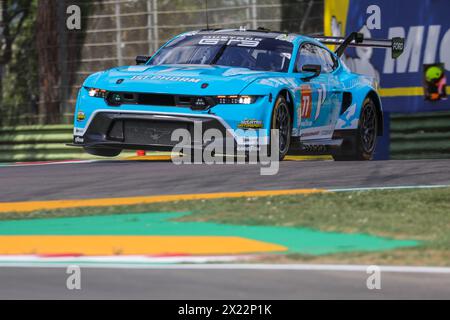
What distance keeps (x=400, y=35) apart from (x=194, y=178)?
7.11 metres

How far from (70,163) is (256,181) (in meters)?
3.78

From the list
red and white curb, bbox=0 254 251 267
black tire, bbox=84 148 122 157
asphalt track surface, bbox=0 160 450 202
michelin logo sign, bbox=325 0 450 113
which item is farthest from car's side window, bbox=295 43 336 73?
red and white curb, bbox=0 254 251 267

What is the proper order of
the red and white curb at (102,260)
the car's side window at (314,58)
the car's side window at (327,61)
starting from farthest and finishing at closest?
1. the car's side window at (327,61)
2. the car's side window at (314,58)
3. the red and white curb at (102,260)

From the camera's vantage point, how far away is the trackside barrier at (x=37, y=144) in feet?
68.7

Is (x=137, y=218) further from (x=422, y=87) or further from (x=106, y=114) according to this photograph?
(x=422, y=87)

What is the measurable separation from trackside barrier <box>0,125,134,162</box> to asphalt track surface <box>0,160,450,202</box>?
664 cm

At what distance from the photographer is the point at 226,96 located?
12.8 meters

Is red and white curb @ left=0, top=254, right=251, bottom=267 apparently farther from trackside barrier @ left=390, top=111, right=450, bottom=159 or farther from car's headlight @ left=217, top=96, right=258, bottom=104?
trackside barrier @ left=390, top=111, right=450, bottom=159

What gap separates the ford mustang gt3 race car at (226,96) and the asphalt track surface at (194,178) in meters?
0.32

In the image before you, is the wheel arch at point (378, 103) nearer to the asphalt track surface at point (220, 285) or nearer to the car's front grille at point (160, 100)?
the car's front grille at point (160, 100)

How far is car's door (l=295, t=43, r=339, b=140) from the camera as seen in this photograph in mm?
13867

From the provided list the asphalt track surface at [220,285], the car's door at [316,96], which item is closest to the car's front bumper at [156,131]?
the car's door at [316,96]

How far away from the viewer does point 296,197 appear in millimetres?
11016
